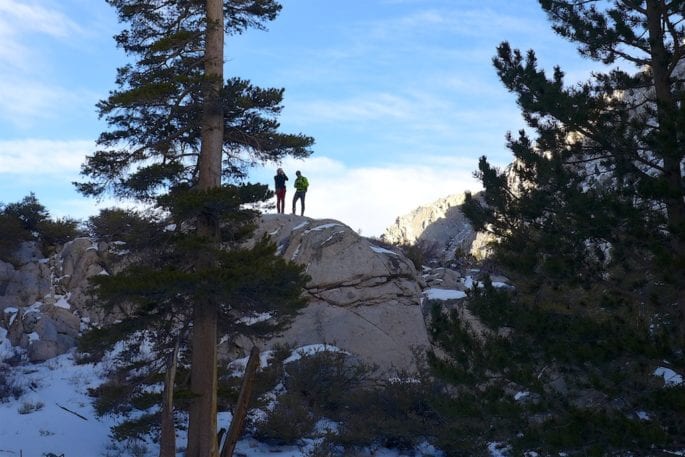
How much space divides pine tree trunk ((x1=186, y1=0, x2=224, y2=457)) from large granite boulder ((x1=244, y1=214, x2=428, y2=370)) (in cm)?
639

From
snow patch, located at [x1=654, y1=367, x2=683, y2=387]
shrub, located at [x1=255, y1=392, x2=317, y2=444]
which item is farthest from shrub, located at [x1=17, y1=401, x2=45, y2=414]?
snow patch, located at [x1=654, y1=367, x2=683, y2=387]

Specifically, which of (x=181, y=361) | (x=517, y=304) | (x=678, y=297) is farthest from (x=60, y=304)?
(x=678, y=297)

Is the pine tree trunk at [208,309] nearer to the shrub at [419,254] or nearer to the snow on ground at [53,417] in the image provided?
the snow on ground at [53,417]

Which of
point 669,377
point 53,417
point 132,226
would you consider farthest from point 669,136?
point 53,417

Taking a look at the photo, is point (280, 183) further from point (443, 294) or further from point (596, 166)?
point (596, 166)

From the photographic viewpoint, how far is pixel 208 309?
12.1 m

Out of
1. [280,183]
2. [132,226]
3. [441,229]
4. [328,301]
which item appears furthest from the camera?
[441,229]

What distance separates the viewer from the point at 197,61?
13.0 m

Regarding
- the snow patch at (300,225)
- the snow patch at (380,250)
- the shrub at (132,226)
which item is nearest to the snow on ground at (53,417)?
the shrub at (132,226)

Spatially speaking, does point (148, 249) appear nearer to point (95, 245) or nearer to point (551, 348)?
point (551, 348)

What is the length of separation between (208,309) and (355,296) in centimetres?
847

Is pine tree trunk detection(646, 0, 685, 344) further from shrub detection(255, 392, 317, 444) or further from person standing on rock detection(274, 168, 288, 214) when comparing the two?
person standing on rock detection(274, 168, 288, 214)

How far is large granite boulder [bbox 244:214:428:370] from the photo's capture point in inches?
750

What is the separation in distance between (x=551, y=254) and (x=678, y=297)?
5.62 ft
